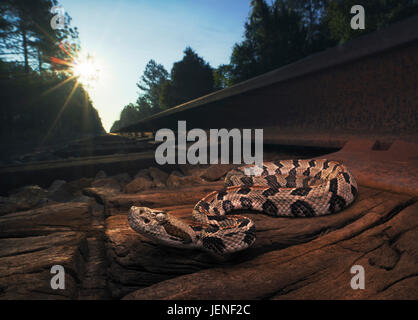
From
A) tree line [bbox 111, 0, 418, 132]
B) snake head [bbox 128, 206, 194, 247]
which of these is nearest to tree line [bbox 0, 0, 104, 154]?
tree line [bbox 111, 0, 418, 132]

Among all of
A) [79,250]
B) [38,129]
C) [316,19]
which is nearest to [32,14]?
[38,129]

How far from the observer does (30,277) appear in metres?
1.57

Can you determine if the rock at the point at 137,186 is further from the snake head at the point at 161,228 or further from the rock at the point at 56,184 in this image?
the snake head at the point at 161,228

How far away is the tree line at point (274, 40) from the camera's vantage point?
24.0 m

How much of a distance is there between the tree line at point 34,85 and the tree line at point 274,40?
16.6 metres

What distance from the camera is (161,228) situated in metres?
2.04

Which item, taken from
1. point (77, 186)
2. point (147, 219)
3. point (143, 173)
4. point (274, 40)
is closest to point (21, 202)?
point (77, 186)

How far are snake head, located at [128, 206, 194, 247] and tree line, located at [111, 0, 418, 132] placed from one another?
981 inches

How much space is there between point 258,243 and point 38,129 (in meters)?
32.1

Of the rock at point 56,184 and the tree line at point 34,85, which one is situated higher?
the tree line at point 34,85

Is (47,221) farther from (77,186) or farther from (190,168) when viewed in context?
(190,168)

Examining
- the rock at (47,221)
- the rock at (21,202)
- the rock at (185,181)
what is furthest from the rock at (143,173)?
the rock at (47,221)

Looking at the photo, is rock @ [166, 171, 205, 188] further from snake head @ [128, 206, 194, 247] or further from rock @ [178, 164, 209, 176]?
snake head @ [128, 206, 194, 247]

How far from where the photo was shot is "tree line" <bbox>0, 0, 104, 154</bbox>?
20656 millimetres
